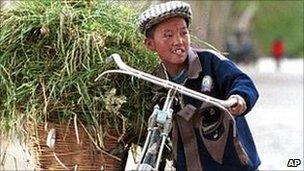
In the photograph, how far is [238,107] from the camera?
11.5ft

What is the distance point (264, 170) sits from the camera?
8.01 m

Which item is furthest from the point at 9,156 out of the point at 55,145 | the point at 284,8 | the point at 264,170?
the point at 284,8

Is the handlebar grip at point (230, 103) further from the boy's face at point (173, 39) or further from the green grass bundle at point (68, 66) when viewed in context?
the green grass bundle at point (68, 66)

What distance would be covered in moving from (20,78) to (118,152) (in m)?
0.58

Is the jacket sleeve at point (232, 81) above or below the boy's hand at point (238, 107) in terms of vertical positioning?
above

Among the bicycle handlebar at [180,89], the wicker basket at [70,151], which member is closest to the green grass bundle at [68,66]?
the wicker basket at [70,151]

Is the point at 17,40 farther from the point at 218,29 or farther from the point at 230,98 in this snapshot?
the point at 218,29

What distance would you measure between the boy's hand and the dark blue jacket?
0.60ft

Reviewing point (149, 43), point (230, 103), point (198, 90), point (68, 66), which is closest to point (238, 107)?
point (230, 103)

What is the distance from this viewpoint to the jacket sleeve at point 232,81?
3.64 m

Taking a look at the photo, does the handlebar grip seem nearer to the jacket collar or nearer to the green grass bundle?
the jacket collar

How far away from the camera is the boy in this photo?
3.74 meters

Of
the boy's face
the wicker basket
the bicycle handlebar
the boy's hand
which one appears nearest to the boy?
the boy's face

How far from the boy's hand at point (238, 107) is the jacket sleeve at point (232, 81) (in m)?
0.07
